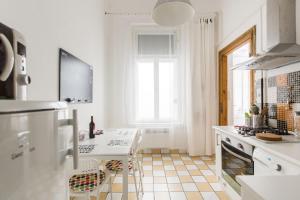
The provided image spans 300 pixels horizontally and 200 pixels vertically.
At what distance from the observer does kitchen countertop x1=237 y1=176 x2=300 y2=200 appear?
0.67 metres

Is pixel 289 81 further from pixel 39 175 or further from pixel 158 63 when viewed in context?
pixel 158 63

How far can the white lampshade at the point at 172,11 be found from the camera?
1743mm

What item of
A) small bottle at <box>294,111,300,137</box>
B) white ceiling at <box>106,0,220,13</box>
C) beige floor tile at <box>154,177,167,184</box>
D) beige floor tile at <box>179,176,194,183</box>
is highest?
white ceiling at <box>106,0,220,13</box>

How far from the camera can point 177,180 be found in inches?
107

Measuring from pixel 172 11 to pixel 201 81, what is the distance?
2.22m

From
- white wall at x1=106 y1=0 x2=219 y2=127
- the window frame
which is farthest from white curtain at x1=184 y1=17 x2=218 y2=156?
white wall at x1=106 y1=0 x2=219 y2=127

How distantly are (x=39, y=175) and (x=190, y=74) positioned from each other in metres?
3.48

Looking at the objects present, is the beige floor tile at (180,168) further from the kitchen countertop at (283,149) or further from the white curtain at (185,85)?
the kitchen countertop at (283,149)

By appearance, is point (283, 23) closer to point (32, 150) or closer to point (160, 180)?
point (32, 150)

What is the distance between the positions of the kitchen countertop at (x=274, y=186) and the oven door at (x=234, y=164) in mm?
889

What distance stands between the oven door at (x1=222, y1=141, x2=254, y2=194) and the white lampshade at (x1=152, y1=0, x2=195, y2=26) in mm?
1489

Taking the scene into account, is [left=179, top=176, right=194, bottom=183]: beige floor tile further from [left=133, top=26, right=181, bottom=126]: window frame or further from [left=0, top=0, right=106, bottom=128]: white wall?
[left=0, top=0, right=106, bottom=128]: white wall

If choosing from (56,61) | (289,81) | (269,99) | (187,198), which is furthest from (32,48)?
(269,99)

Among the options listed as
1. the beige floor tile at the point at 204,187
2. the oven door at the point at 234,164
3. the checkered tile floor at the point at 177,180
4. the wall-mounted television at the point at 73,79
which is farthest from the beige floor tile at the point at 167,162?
the wall-mounted television at the point at 73,79
